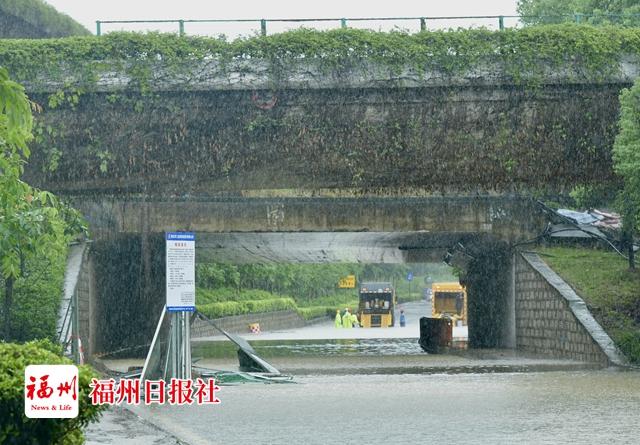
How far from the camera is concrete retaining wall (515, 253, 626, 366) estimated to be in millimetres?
26484

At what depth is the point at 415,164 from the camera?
105 ft

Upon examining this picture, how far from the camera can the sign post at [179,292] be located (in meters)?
18.1

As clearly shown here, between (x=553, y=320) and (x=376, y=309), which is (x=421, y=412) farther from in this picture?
(x=376, y=309)

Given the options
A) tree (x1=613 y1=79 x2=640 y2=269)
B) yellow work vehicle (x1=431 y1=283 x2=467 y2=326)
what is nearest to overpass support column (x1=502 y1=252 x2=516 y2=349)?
tree (x1=613 y1=79 x2=640 y2=269)

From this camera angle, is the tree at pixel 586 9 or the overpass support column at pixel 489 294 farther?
the tree at pixel 586 9

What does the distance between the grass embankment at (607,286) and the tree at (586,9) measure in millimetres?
6621

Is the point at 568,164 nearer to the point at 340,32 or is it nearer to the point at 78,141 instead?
the point at 340,32

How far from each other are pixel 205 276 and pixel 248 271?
29.6ft

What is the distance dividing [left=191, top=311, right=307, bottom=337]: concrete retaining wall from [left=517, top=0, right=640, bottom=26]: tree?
21.3 metres

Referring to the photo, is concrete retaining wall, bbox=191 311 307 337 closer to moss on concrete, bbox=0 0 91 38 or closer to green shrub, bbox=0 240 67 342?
moss on concrete, bbox=0 0 91 38

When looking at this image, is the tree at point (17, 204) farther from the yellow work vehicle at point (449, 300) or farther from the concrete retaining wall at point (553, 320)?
the yellow work vehicle at point (449, 300)

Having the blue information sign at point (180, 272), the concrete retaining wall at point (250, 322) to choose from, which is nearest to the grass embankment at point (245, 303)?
the concrete retaining wall at point (250, 322)

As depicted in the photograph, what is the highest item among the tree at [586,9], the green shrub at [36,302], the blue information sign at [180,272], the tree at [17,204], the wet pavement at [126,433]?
the tree at [586,9]

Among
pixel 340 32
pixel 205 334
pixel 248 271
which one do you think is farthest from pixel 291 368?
pixel 248 271
